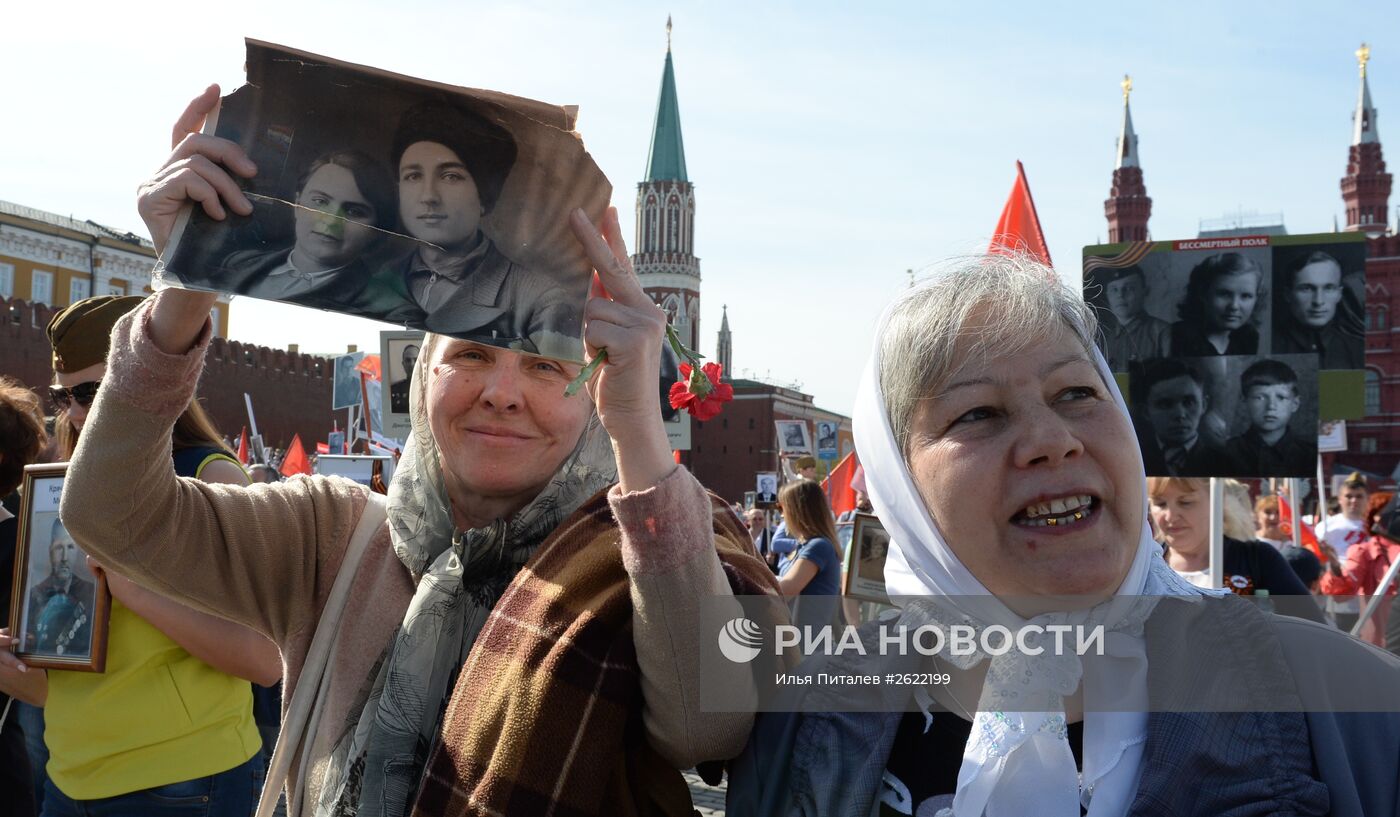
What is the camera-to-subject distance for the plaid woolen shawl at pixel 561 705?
5.85ft

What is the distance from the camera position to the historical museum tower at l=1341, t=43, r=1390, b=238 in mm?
71688

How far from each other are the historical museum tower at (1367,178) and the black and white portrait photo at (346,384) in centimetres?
7121

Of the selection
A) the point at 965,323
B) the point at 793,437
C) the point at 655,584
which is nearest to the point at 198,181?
the point at 655,584

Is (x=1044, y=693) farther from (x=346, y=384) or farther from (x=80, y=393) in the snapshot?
(x=346, y=384)

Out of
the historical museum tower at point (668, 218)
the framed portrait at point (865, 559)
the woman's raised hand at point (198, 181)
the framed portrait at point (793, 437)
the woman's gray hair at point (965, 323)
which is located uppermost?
the historical museum tower at point (668, 218)

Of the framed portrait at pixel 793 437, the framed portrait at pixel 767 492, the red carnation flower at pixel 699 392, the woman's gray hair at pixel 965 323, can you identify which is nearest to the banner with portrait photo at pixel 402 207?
the red carnation flower at pixel 699 392

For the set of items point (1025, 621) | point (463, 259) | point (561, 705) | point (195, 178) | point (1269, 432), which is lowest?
point (561, 705)

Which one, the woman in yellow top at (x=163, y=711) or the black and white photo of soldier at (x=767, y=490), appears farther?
the black and white photo of soldier at (x=767, y=490)

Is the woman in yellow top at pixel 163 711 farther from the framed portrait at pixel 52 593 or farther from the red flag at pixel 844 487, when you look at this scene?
the red flag at pixel 844 487

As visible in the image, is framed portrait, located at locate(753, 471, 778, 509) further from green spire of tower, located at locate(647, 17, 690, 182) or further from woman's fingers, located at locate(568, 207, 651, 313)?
green spire of tower, located at locate(647, 17, 690, 182)

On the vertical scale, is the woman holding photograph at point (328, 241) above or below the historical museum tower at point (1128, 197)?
below

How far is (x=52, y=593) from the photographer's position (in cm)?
302

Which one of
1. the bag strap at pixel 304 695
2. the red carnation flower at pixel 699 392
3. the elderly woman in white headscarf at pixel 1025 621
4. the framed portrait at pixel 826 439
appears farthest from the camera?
the framed portrait at pixel 826 439

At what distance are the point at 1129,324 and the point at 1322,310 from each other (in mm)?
672
